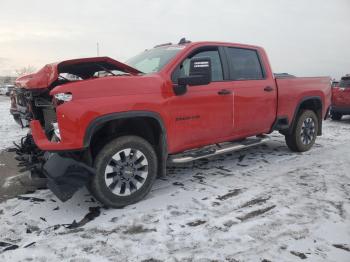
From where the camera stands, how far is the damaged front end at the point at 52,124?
3.49m

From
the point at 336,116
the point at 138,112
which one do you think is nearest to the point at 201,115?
the point at 138,112

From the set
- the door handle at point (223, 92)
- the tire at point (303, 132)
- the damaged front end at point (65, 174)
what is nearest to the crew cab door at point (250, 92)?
the door handle at point (223, 92)

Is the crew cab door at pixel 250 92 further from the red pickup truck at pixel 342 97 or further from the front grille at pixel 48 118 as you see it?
the red pickup truck at pixel 342 97

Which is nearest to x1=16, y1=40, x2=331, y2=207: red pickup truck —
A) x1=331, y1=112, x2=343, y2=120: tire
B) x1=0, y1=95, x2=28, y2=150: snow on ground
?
x1=0, y1=95, x2=28, y2=150: snow on ground

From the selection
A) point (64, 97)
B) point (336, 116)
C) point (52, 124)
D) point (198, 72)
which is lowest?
point (336, 116)

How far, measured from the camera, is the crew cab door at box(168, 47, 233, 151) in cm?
425

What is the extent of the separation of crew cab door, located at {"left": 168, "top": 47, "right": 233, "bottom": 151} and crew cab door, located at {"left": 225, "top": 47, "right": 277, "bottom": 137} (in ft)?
0.66

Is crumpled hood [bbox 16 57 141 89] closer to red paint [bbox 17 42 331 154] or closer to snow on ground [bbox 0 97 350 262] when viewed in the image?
red paint [bbox 17 42 331 154]

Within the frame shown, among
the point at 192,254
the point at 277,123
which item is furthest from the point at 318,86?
the point at 192,254

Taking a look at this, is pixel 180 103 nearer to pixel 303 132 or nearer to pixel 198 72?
pixel 198 72

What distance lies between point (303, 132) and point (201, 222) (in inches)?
152

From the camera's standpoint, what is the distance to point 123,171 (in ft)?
12.5

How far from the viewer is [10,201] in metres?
4.05

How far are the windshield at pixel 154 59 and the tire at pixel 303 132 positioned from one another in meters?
3.05
